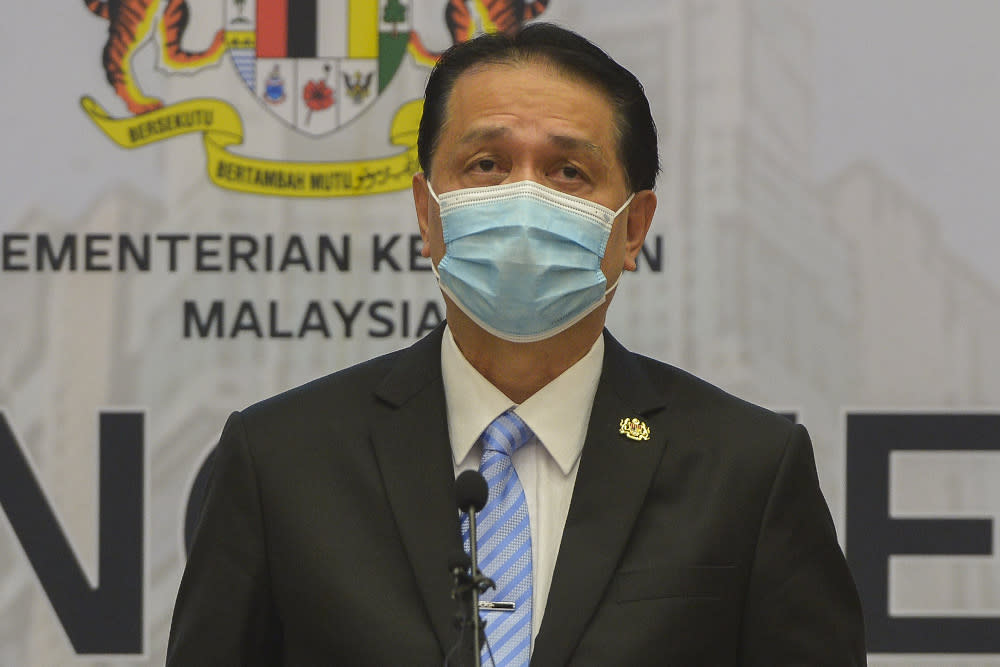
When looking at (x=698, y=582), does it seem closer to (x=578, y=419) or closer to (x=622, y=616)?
(x=622, y=616)

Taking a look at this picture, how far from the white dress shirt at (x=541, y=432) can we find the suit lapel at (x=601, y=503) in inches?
1.1

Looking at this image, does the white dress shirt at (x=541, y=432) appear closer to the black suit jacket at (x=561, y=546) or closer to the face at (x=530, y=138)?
the black suit jacket at (x=561, y=546)

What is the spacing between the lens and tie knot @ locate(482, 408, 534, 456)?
71.0 inches

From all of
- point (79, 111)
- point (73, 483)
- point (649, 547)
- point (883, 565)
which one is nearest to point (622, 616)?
point (649, 547)

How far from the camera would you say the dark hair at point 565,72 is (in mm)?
1893

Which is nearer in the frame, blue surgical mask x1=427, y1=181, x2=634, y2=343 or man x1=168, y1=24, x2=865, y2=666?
man x1=168, y1=24, x2=865, y2=666

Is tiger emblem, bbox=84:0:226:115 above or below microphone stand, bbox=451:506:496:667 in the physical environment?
A: above

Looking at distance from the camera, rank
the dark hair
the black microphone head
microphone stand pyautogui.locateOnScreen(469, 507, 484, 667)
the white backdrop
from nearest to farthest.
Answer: microphone stand pyautogui.locateOnScreen(469, 507, 484, 667) → the black microphone head → the dark hair → the white backdrop

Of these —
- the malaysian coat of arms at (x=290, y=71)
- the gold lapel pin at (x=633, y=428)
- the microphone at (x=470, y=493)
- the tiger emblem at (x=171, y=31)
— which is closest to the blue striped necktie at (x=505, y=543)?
the gold lapel pin at (x=633, y=428)

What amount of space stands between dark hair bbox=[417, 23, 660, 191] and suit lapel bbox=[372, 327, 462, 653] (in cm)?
32

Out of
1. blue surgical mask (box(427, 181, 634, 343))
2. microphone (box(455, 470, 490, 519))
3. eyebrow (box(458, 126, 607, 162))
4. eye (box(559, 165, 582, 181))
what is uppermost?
eyebrow (box(458, 126, 607, 162))

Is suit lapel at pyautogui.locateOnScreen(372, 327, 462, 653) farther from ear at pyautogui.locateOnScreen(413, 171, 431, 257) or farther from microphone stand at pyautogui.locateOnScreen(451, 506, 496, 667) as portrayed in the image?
microphone stand at pyautogui.locateOnScreen(451, 506, 496, 667)

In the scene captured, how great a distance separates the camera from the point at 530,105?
1.83 meters

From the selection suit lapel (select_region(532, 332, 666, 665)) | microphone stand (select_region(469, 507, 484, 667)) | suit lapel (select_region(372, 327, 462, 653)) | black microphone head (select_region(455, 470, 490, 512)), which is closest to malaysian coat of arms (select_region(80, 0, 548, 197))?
suit lapel (select_region(372, 327, 462, 653))
